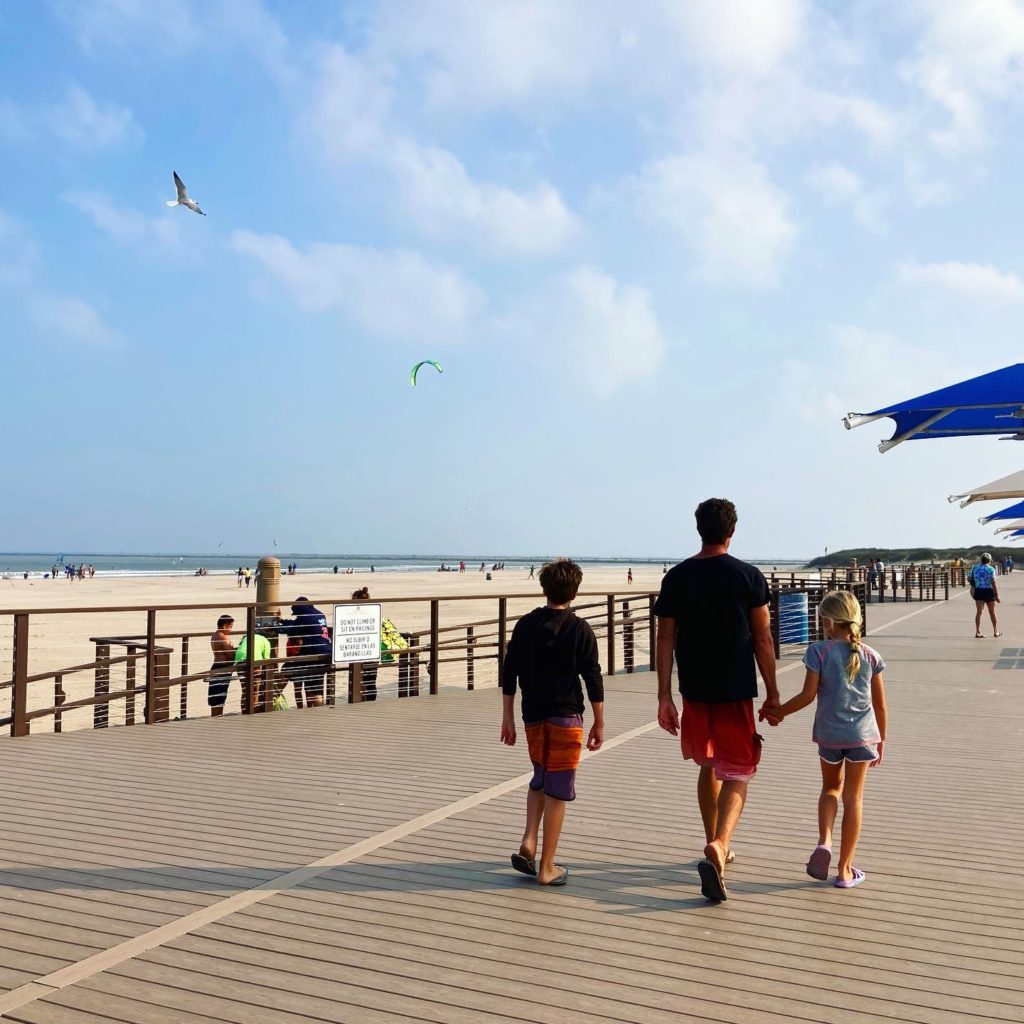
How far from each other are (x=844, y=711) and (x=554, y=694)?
4.00 ft

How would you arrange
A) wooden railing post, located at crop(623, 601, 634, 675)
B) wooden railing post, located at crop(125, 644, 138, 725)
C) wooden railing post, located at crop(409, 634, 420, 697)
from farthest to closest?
wooden railing post, located at crop(623, 601, 634, 675) < wooden railing post, located at crop(409, 634, 420, 697) < wooden railing post, located at crop(125, 644, 138, 725)

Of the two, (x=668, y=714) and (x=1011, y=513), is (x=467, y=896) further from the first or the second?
(x=1011, y=513)

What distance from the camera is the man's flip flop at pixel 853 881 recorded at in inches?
168

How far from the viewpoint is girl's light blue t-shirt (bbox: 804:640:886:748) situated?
13.8ft

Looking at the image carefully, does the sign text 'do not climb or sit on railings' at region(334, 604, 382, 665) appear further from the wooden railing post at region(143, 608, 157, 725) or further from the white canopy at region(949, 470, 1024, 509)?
the white canopy at region(949, 470, 1024, 509)

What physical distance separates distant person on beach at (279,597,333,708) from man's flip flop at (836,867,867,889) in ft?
21.8

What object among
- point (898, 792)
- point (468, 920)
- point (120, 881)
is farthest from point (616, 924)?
point (898, 792)

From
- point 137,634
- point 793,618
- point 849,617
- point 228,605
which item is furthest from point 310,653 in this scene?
point 137,634

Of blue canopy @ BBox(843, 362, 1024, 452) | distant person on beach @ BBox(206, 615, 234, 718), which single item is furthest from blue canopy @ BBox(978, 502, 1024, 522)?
distant person on beach @ BBox(206, 615, 234, 718)

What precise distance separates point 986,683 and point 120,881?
9.94 meters

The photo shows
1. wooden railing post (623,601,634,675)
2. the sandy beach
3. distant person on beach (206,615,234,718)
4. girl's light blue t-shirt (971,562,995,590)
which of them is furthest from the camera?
girl's light blue t-shirt (971,562,995,590)

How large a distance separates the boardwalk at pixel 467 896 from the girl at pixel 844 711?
222mm

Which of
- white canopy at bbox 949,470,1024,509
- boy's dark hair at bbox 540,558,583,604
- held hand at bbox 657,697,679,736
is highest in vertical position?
white canopy at bbox 949,470,1024,509

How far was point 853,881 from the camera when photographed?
169 inches
